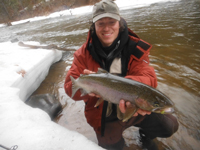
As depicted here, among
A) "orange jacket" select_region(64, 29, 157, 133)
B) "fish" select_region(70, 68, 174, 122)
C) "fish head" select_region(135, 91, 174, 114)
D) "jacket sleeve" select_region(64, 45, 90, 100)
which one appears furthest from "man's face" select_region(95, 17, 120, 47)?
"fish head" select_region(135, 91, 174, 114)

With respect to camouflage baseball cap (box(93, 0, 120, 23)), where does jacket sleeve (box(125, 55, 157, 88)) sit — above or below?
below

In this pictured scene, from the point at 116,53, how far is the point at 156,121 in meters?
1.28

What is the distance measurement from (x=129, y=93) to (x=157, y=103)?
34 cm

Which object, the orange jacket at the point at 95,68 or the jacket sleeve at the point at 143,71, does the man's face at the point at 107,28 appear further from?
the jacket sleeve at the point at 143,71

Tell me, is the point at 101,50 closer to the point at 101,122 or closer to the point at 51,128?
the point at 101,122

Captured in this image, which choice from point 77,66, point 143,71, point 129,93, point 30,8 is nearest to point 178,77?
point 143,71

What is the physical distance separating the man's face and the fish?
63 centimetres

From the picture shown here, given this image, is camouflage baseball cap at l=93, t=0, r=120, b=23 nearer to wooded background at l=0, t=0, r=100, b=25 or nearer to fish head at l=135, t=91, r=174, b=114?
fish head at l=135, t=91, r=174, b=114

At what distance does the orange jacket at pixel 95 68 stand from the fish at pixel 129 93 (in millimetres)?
210

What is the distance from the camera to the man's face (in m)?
2.02

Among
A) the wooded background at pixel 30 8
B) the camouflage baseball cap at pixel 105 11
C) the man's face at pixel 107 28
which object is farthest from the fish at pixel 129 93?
the wooded background at pixel 30 8

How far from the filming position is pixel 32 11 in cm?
4662

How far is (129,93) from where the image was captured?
155 cm

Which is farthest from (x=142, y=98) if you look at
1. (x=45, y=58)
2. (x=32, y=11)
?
(x=32, y=11)
